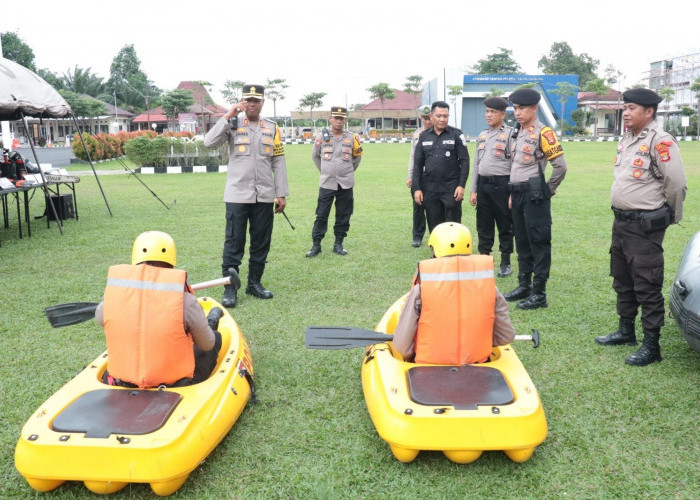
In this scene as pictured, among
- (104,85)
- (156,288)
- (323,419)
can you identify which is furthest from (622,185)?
(104,85)

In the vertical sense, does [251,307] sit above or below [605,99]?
below

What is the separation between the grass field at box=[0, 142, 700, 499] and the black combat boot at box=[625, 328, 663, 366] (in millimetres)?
87

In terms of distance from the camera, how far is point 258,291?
586cm

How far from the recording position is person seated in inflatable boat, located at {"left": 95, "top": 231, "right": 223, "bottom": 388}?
299 cm

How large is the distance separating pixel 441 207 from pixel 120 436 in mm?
5090

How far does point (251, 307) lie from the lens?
219 inches

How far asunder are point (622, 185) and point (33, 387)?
4433 mm

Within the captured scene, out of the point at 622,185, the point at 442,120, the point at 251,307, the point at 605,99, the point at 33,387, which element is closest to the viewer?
the point at 33,387

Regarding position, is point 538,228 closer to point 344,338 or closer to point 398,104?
point 344,338

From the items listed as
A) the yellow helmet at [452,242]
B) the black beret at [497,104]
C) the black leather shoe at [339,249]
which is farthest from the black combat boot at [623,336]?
the black leather shoe at [339,249]

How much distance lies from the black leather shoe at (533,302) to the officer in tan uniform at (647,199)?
1.20 m

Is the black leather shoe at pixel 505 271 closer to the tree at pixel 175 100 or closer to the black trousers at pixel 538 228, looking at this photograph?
the black trousers at pixel 538 228

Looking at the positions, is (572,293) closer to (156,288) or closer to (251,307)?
(251,307)

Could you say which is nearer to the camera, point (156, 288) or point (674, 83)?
point (156, 288)
